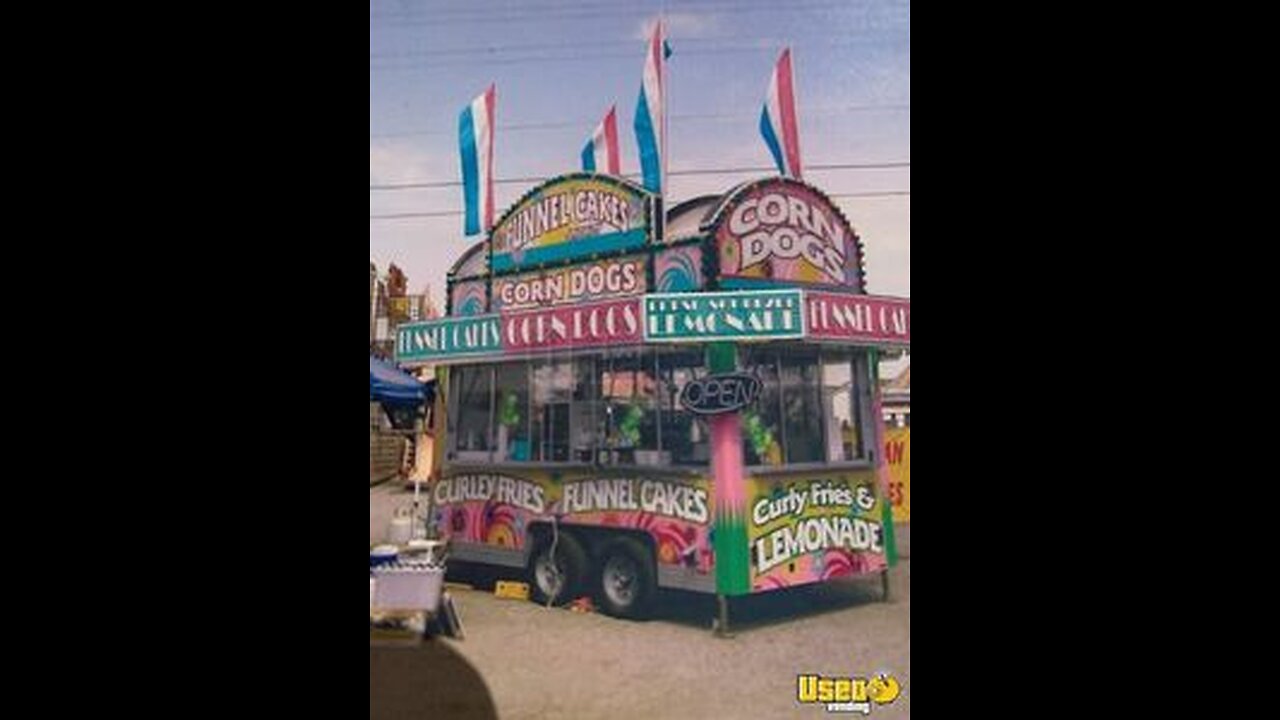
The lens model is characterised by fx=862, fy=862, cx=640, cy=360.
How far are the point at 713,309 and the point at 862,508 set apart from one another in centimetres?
162

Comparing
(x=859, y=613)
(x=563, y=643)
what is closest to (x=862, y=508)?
(x=859, y=613)

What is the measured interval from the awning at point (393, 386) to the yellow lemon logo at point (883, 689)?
3.38 m

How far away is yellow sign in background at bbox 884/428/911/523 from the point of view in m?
5.77

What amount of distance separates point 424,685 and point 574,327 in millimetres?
2302

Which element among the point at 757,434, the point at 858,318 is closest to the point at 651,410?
the point at 757,434

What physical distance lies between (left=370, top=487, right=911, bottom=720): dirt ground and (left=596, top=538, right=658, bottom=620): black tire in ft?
0.28

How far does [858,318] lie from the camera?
17.2ft

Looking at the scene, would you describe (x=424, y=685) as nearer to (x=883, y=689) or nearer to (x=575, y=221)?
(x=883, y=689)

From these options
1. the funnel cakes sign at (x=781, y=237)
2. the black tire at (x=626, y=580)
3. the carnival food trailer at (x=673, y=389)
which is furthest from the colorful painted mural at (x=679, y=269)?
the black tire at (x=626, y=580)

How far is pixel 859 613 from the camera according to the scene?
5285 millimetres

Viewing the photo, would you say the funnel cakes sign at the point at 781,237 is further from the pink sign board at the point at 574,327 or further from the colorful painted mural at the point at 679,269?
the pink sign board at the point at 574,327

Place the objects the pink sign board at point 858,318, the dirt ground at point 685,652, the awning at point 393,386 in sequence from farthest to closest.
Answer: the awning at point 393,386 < the pink sign board at point 858,318 < the dirt ground at point 685,652

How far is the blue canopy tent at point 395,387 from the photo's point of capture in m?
5.59
